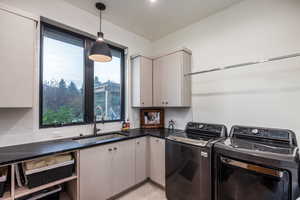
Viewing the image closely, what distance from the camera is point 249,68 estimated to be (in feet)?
6.48

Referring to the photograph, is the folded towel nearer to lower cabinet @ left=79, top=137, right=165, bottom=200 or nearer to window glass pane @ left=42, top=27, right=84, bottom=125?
lower cabinet @ left=79, top=137, right=165, bottom=200

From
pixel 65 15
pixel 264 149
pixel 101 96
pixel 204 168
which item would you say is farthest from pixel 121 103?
pixel 264 149

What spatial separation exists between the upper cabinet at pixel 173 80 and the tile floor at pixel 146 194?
1404mm

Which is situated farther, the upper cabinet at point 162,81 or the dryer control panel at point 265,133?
the upper cabinet at point 162,81

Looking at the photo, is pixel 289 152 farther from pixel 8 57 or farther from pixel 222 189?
pixel 8 57

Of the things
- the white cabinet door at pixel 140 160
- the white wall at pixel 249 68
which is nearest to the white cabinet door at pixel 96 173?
the white cabinet door at pixel 140 160

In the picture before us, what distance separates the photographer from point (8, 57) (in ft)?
4.75

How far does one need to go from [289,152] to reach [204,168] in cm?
78

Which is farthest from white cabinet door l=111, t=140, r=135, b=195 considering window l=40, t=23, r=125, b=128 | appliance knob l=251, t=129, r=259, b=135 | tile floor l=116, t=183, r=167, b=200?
appliance knob l=251, t=129, r=259, b=135

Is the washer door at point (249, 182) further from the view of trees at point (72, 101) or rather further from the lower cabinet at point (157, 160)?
the view of trees at point (72, 101)

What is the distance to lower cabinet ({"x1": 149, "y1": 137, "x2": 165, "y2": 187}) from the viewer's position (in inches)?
88.5

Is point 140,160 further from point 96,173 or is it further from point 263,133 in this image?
point 263,133

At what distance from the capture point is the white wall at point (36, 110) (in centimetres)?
166

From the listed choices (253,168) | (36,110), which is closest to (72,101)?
(36,110)
